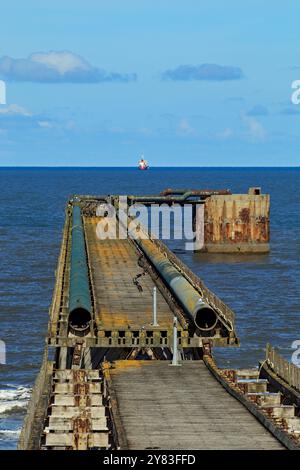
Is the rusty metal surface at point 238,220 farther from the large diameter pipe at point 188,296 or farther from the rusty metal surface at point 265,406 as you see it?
the rusty metal surface at point 265,406

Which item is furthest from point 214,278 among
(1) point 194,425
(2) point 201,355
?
(1) point 194,425

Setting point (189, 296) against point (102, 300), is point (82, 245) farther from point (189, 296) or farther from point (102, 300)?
point (189, 296)

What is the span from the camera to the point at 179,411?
28.7m

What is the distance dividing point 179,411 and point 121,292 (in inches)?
857

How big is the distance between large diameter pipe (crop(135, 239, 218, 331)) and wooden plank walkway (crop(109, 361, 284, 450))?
2855mm

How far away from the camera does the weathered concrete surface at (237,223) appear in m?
108

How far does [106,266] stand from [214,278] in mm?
25230

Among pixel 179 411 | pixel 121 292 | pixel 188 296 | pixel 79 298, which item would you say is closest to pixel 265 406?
pixel 179 411

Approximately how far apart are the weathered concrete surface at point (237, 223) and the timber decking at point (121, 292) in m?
31.7

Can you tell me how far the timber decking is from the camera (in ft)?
136

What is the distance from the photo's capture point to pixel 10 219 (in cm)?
15850

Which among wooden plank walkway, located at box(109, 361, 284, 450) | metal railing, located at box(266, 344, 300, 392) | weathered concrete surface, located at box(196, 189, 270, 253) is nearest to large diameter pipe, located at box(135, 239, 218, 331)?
metal railing, located at box(266, 344, 300, 392)

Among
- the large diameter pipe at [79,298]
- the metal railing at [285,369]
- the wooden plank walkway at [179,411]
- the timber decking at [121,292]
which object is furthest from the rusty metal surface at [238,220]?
the wooden plank walkway at [179,411]

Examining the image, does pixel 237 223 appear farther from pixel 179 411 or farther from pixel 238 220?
pixel 179 411
